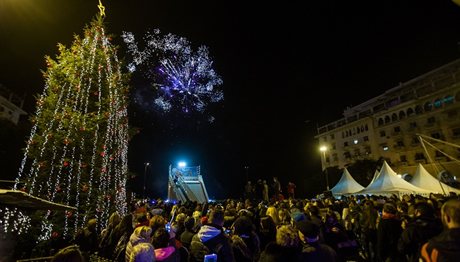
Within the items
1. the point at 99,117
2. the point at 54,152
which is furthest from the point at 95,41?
the point at 54,152

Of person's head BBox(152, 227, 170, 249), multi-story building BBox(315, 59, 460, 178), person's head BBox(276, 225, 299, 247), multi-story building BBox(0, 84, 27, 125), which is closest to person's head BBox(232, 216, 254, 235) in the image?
person's head BBox(152, 227, 170, 249)

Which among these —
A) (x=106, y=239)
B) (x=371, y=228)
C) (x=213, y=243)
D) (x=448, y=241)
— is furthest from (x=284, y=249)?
(x=371, y=228)

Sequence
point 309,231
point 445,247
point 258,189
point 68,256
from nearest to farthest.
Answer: point 68,256
point 445,247
point 309,231
point 258,189

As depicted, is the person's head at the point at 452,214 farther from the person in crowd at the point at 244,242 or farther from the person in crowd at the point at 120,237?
the person in crowd at the point at 120,237

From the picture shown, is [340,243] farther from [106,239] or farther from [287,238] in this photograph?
[106,239]

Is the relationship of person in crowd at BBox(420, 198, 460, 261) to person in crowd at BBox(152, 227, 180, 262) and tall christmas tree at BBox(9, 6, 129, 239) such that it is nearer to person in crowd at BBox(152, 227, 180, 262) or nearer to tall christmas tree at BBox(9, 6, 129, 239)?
person in crowd at BBox(152, 227, 180, 262)

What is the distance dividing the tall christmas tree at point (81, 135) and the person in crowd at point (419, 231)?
10.5 metres

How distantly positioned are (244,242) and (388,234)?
3.91 m

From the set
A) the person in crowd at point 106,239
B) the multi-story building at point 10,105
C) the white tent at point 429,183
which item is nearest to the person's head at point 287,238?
the person in crowd at point 106,239

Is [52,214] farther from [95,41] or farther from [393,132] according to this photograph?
[393,132]

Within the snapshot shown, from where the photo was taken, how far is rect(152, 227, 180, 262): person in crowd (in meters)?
4.33

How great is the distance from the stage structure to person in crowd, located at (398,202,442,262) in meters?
25.6

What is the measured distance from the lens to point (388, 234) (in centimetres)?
662

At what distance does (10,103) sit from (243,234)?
2796 inches
